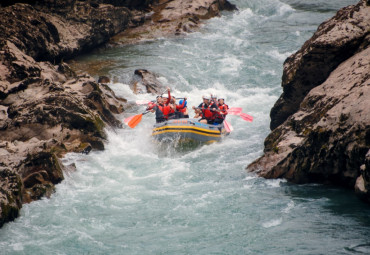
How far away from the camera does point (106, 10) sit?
20531 mm

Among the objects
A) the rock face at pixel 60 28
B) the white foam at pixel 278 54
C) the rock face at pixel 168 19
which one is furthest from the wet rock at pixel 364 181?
the rock face at pixel 168 19

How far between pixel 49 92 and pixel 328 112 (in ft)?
22.4

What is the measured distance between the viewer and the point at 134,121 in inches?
517

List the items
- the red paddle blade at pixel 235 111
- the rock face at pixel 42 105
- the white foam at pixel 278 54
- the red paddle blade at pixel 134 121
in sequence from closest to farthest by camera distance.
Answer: the rock face at pixel 42 105, the red paddle blade at pixel 134 121, the red paddle blade at pixel 235 111, the white foam at pixel 278 54

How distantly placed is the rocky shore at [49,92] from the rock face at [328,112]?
4.32 meters

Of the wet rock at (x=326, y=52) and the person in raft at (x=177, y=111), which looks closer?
the wet rock at (x=326, y=52)

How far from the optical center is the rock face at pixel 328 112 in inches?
291

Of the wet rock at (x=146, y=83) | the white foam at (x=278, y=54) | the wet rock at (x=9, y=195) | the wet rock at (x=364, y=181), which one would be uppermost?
the white foam at (x=278, y=54)

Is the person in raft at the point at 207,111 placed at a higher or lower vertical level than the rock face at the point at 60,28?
lower

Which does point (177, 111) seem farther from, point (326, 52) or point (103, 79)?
point (326, 52)

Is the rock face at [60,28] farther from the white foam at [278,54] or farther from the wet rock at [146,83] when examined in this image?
the white foam at [278,54]

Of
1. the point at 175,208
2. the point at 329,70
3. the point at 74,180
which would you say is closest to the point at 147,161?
the point at 74,180

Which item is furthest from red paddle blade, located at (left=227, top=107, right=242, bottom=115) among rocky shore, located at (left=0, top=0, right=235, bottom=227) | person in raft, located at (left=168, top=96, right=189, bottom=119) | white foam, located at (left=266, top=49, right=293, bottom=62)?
white foam, located at (left=266, top=49, right=293, bottom=62)

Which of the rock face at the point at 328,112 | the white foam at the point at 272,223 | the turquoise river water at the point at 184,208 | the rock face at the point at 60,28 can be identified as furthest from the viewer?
the rock face at the point at 60,28
